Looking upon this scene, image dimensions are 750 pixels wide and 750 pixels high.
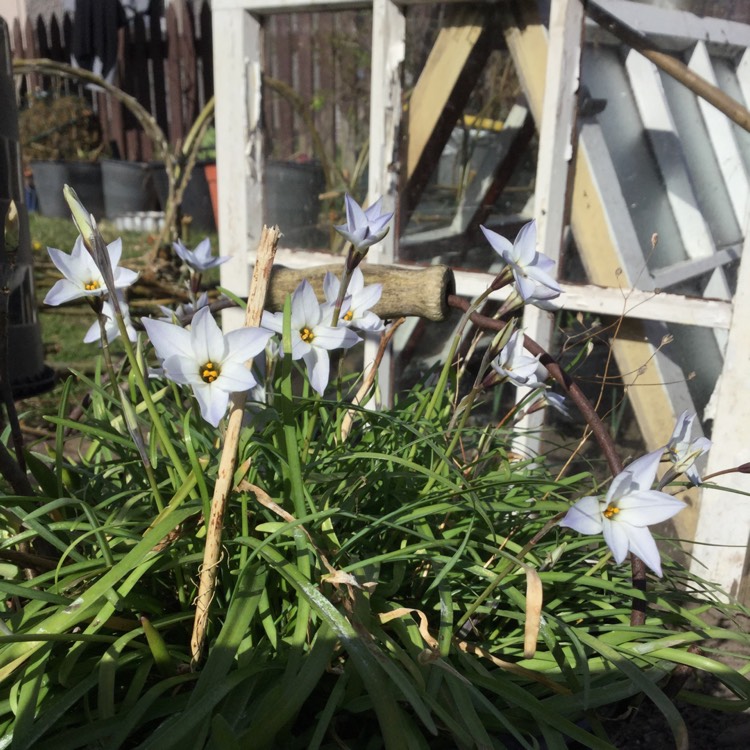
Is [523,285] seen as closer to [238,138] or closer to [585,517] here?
[585,517]

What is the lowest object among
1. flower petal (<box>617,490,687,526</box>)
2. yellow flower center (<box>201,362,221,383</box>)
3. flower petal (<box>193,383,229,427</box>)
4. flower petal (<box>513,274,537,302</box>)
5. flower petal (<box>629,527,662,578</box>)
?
flower petal (<box>629,527,662,578</box>)

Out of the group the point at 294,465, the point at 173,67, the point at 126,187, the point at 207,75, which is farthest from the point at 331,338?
the point at 173,67

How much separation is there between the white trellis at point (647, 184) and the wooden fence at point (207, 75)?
0.16 meters

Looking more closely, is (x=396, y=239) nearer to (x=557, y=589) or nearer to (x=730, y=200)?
(x=730, y=200)

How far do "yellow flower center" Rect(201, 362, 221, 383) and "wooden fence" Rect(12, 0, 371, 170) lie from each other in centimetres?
132

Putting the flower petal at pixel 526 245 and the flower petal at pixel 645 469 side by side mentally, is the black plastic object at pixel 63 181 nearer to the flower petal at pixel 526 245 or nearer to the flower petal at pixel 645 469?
the flower petal at pixel 526 245

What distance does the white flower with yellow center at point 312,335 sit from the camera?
29.4 inches

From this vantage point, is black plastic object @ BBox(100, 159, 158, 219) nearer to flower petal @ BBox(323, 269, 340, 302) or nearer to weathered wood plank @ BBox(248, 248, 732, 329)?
weathered wood plank @ BBox(248, 248, 732, 329)

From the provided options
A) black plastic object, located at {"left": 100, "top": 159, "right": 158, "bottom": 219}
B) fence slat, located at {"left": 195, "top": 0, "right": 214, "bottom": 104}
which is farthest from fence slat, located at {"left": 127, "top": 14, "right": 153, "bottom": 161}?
black plastic object, located at {"left": 100, "top": 159, "right": 158, "bottom": 219}

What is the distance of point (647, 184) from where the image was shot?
1612mm

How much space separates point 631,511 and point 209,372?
380 mm

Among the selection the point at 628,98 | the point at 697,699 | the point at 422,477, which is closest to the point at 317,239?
the point at 628,98

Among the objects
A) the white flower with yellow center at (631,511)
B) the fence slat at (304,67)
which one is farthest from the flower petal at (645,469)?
the fence slat at (304,67)

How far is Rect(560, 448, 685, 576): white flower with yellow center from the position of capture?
62cm
